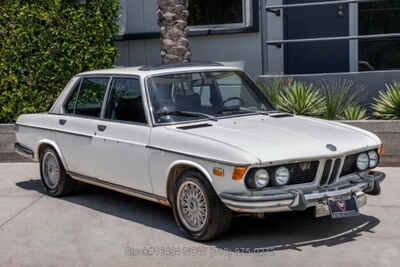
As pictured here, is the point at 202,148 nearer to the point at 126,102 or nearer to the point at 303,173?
the point at 303,173

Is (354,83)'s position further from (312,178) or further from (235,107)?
(312,178)

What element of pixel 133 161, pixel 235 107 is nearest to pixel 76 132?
pixel 133 161

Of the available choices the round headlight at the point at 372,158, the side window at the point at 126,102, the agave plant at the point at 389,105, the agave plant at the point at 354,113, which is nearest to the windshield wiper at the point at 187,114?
the side window at the point at 126,102

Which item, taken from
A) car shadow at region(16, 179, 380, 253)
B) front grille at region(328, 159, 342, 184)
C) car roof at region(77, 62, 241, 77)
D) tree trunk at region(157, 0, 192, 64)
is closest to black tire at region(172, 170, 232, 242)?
car shadow at region(16, 179, 380, 253)

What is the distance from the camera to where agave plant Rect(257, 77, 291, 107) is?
1034 cm

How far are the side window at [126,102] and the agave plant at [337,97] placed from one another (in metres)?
3.96

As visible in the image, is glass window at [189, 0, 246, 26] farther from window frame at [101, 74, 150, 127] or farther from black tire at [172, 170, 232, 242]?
black tire at [172, 170, 232, 242]

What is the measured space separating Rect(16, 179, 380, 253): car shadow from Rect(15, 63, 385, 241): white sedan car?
29cm

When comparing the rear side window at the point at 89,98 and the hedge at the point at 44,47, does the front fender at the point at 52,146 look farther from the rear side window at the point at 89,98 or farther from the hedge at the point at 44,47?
the hedge at the point at 44,47

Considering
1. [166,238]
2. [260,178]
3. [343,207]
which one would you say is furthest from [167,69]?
[343,207]

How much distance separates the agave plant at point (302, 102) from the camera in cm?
1012

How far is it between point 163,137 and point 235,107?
1.06m

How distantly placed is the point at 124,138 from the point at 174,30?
14.6 ft

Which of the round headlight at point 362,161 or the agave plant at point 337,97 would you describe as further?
the agave plant at point 337,97
